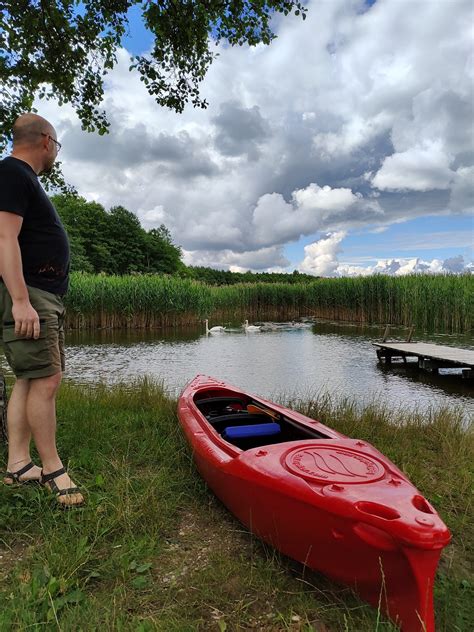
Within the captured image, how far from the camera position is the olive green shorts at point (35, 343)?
2.26 meters

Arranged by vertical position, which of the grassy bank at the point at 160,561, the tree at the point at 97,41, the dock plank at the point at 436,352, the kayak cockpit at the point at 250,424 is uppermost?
the tree at the point at 97,41

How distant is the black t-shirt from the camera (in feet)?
7.18

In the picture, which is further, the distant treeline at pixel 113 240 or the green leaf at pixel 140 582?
the distant treeline at pixel 113 240

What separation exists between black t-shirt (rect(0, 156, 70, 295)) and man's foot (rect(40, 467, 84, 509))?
101 centimetres

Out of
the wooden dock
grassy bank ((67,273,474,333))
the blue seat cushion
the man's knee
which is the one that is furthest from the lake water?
the man's knee

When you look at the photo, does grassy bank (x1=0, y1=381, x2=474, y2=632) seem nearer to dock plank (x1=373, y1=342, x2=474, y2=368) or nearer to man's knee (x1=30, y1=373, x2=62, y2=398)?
man's knee (x1=30, y1=373, x2=62, y2=398)

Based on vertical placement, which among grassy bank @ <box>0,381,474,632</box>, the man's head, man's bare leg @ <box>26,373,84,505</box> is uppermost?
the man's head

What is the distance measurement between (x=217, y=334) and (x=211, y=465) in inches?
556

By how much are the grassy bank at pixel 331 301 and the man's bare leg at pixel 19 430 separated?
576 inches

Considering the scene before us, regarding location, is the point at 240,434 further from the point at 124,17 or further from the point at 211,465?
the point at 124,17

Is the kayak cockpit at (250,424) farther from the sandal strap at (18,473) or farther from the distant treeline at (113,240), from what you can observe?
the distant treeline at (113,240)

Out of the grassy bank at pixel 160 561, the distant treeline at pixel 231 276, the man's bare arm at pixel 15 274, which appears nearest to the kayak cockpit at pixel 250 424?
the grassy bank at pixel 160 561

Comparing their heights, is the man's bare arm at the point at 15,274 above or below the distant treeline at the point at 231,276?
below

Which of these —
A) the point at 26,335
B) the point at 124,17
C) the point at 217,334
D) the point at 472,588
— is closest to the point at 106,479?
the point at 26,335
